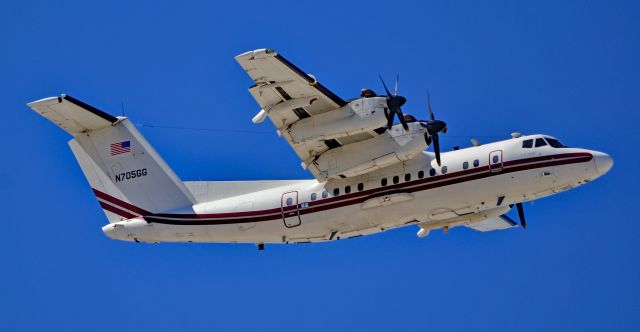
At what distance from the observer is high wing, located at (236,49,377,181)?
21094 mm

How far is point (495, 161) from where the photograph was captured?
2250 centimetres

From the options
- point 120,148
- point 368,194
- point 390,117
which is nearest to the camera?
point 390,117

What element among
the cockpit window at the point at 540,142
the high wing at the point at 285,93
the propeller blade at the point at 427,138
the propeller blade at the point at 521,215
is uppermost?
the high wing at the point at 285,93

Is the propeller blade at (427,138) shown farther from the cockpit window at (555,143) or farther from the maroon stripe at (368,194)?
the cockpit window at (555,143)

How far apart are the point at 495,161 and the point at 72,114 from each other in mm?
10521

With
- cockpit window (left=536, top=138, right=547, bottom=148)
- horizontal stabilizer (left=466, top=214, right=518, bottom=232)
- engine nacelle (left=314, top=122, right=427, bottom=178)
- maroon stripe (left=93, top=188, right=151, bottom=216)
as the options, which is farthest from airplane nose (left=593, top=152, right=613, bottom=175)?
maroon stripe (left=93, top=188, right=151, bottom=216)

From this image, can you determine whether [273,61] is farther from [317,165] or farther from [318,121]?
[317,165]

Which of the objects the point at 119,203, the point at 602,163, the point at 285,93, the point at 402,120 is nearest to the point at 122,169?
the point at 119,203

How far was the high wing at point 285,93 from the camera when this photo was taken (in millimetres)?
21094

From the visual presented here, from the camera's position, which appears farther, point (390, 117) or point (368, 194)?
point (368, 194)

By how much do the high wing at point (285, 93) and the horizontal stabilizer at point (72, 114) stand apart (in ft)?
16.1

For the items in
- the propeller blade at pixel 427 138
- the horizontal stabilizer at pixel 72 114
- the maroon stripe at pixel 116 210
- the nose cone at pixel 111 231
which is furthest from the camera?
the maroon stripe at pixel 116 210

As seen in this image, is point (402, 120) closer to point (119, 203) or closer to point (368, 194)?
point (368, 194)

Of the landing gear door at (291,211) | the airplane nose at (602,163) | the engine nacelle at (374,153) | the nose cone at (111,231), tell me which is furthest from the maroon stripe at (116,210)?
the airplane nose at (602,163)
